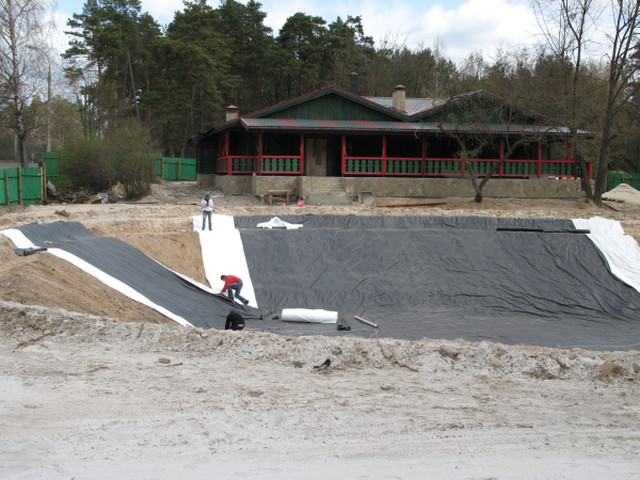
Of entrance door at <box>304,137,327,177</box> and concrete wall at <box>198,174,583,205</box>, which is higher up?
entrance door at <box>304,137,327,177</box>

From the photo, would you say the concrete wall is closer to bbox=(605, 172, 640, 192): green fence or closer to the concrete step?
the concrete step

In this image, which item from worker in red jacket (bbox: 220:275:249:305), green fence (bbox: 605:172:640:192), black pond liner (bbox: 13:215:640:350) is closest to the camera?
black pond liner (bbox: 13:215:640:350)

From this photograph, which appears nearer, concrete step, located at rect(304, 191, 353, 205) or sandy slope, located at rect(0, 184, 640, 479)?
sandy slope, located at rect(0, 184, 640, 479)

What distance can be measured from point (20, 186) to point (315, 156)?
1236 cm

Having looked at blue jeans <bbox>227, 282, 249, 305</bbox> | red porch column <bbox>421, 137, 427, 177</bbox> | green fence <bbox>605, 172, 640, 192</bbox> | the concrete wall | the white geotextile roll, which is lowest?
the white geotextile roll

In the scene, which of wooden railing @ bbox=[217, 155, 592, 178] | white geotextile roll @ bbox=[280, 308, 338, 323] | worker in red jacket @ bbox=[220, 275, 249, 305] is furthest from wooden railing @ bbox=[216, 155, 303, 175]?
white geotextile roll @ bbox=[280, 308, 338, 323]

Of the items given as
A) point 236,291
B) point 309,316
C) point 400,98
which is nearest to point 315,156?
point 400,98

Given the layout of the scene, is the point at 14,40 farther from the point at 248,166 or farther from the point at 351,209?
the point at 351,209

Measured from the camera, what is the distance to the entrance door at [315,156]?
28.4 metres

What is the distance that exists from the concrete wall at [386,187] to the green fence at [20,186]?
25.3ft

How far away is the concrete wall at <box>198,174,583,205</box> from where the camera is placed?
84.5 feet

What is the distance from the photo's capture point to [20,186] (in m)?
23.0

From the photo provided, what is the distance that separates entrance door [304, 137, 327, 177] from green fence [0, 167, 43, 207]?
1130 cm

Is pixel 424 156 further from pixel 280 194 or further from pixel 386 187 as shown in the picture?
pixel 280 194
